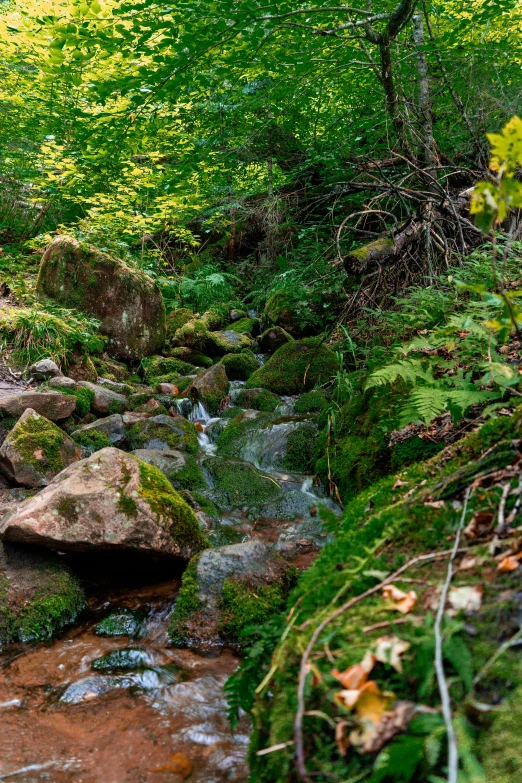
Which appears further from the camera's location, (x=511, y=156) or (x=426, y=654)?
(x=511, y=156)

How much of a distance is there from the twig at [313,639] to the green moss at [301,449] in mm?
5307

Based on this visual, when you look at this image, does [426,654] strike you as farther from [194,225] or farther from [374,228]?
[194,225]

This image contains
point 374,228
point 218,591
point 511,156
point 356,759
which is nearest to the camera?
point 356,759

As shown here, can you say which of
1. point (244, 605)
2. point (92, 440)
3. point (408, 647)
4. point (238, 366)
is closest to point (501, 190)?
point (408, 647)

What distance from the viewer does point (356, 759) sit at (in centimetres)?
106

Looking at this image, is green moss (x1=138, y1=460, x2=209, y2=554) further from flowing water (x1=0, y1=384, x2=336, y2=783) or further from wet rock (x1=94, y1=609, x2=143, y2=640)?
wet rock (x1=94, y1=609, x2=143, y2=640)

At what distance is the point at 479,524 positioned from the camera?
153 centimetres

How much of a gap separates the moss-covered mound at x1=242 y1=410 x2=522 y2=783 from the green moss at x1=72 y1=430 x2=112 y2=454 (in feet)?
18.4

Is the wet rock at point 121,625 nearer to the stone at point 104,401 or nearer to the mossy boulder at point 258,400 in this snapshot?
the stone at point 104,401

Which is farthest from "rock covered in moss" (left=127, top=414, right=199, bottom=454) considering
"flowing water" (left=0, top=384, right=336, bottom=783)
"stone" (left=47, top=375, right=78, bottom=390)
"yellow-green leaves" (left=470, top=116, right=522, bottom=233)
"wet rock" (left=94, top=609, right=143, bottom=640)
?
"yellow-green leaves" (left=470, top=116, right=522, bottom=233)

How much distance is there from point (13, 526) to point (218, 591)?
64.9 inches

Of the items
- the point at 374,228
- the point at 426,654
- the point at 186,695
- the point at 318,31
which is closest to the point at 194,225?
the point at 374,228

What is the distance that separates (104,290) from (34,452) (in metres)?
5.90

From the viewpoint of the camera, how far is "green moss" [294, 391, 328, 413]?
8094 millimetres
